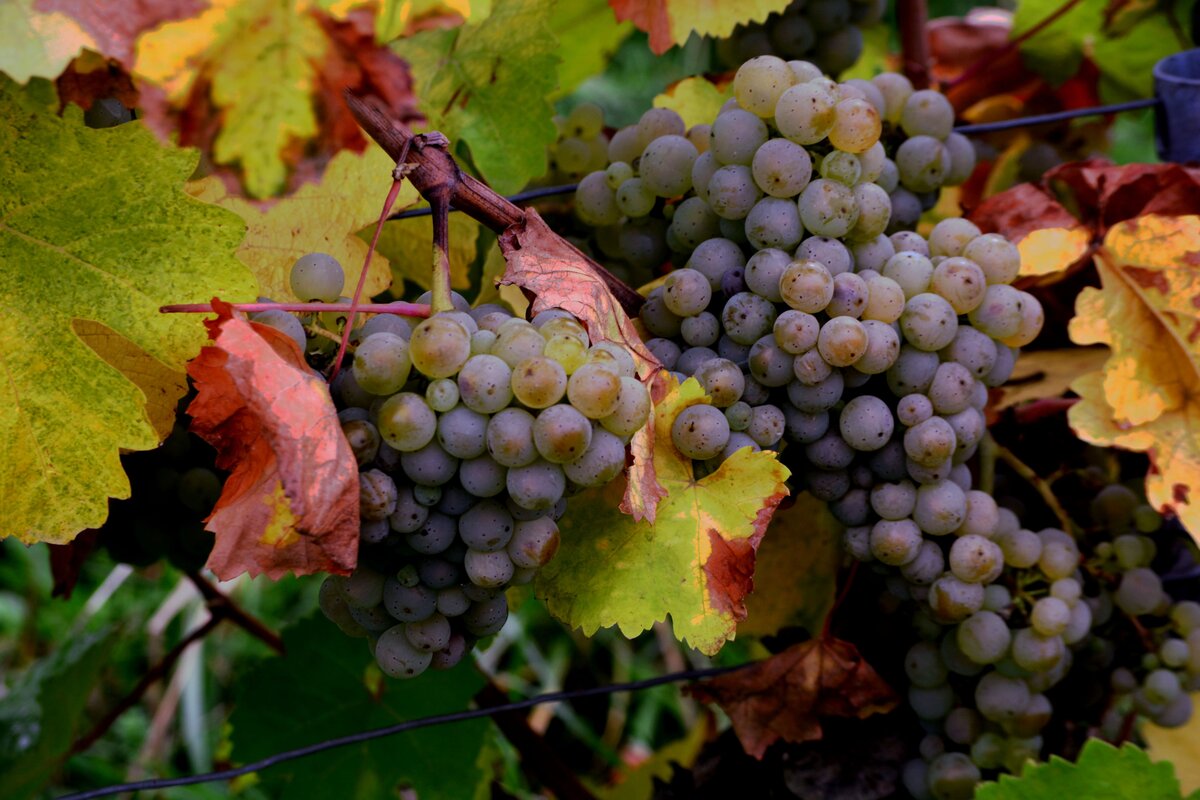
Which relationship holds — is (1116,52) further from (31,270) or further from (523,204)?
(31,270)

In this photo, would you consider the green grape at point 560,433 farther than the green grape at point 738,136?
No

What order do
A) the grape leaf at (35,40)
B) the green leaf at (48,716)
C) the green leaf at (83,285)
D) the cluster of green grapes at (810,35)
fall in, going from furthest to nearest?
the green leaf at (48,716), the cluster of green grapes at (810,35), the green leaf at (83,285), the grape leaf at (35,40)

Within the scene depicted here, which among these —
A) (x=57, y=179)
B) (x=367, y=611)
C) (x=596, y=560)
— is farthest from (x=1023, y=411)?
(x=57, y=179)

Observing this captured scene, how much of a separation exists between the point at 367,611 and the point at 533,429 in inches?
6.0

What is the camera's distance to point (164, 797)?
5.65 feet

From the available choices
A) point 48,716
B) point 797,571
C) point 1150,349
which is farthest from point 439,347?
point 48,716

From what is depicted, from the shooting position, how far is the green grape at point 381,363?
1.69 ft

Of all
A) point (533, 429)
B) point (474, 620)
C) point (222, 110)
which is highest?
point (222, 110)

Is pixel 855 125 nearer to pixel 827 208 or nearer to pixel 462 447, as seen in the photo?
pixel 827 208

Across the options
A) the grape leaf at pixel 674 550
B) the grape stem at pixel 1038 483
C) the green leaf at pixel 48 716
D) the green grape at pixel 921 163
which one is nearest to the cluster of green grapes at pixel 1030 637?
the grape stem at pixel 1038 483

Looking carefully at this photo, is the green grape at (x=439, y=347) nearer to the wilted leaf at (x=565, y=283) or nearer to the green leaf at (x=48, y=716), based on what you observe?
the wilted leaf at (x=565, y=283)

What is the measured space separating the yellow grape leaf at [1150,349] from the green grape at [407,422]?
507 millimetres

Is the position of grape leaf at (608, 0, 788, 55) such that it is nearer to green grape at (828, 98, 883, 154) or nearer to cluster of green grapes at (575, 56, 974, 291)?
cluster of green grapes at (575, 56, 974, 291)

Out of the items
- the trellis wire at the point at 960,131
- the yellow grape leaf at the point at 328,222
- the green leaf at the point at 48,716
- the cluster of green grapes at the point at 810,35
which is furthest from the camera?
the green leaf at the point at 48,716
